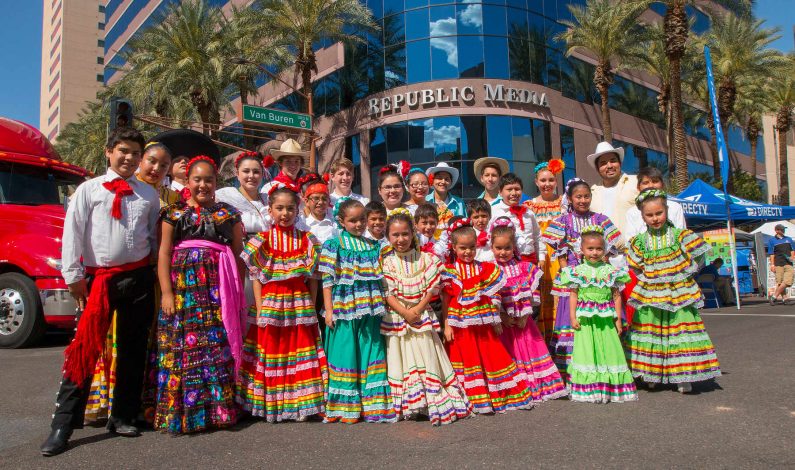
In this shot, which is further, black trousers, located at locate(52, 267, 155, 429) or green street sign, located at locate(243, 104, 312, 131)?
green street sign, located at locate(243, 104, 312, 131)

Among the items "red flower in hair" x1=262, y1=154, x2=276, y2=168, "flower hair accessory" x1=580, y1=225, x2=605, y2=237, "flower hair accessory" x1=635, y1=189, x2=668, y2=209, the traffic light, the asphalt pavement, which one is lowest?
the asphalt pavement

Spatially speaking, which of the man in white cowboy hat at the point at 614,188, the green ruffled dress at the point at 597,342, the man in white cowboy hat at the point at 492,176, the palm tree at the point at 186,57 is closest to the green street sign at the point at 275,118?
the palm tree at the point at 186,57

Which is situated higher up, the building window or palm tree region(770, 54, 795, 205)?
palm tree region(770, 54, 795, 205)

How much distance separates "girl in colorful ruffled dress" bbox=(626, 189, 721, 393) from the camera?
4.94 meters

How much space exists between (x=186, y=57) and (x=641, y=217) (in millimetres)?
20627

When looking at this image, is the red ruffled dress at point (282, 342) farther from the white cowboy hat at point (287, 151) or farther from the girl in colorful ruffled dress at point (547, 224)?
the girl in colorful ruffled dress at point (547, 224)

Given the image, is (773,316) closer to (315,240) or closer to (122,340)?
(315,240)

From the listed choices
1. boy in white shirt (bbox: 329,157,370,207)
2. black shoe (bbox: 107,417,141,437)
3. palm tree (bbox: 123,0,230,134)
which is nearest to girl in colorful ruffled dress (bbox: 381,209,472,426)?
boy in white shirt (bbox: 329,157,370,207)

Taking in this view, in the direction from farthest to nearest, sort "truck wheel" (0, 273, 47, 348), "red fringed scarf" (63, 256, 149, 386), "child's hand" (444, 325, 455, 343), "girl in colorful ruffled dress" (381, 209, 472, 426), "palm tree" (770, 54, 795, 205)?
"palm tree" (770, 54, 795, 205) < "truck wheel" (0, 273, 47, 348) < "child's hand" (444, 325, 455, 343) < "girl in colorful ruffled dress" (381, 209, 472, 426) < "red fringed scarf" (63, 256, 149, 386)

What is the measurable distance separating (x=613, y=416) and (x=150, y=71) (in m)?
22.5

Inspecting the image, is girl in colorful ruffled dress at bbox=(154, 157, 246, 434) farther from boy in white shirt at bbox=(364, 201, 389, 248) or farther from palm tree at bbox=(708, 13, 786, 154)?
palm tree at bbox=(708, 13, 786, 154)

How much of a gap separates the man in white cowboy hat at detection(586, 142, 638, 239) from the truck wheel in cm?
771

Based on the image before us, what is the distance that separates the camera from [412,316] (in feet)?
14.9

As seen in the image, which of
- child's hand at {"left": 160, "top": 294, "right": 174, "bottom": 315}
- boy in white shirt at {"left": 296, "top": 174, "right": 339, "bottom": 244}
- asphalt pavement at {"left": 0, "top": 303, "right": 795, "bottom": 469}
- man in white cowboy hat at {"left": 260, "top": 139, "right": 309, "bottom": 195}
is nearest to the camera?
asphalt pavement at {"left": 0, "top": 303, "right": 795, "bottom": 469}
